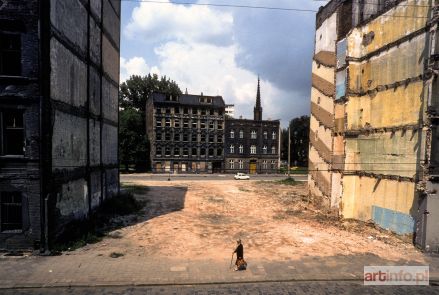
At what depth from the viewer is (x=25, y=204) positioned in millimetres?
14031

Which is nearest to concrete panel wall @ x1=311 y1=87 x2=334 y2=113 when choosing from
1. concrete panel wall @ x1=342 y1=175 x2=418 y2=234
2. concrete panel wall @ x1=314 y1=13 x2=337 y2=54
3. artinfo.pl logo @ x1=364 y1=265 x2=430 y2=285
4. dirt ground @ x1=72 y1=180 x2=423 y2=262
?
concrete panel wall @ x1=314 y1=13 x2=337 y2=54

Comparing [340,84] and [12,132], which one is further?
[340,84]

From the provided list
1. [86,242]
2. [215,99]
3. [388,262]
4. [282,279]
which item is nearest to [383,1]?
[388,262]

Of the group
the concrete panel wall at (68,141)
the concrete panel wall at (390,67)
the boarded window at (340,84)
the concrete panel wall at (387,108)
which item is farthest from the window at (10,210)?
the concrete panel wall at (390,67)

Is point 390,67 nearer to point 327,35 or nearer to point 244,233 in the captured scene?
point 327,35

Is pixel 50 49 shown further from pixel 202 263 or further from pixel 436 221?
pixel 436 221

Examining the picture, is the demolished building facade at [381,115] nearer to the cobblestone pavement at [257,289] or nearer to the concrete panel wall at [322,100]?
the concrete panel wall at [322,100]

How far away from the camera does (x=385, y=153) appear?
19641 millimetres

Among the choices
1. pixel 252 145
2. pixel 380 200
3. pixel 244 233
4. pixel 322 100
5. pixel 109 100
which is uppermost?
pixel 322 100

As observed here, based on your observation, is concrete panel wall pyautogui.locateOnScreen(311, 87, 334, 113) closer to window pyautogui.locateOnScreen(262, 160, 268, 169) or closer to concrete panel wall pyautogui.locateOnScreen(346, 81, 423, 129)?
concrete panel wall pyautogui.locateOnScreen(346, 81, 423, 129)

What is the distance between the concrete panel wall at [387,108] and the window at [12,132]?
63.8 feet

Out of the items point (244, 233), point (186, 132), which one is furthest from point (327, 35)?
point (186, 132)

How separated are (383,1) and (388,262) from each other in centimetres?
1580

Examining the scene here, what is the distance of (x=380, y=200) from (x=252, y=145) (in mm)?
43947
